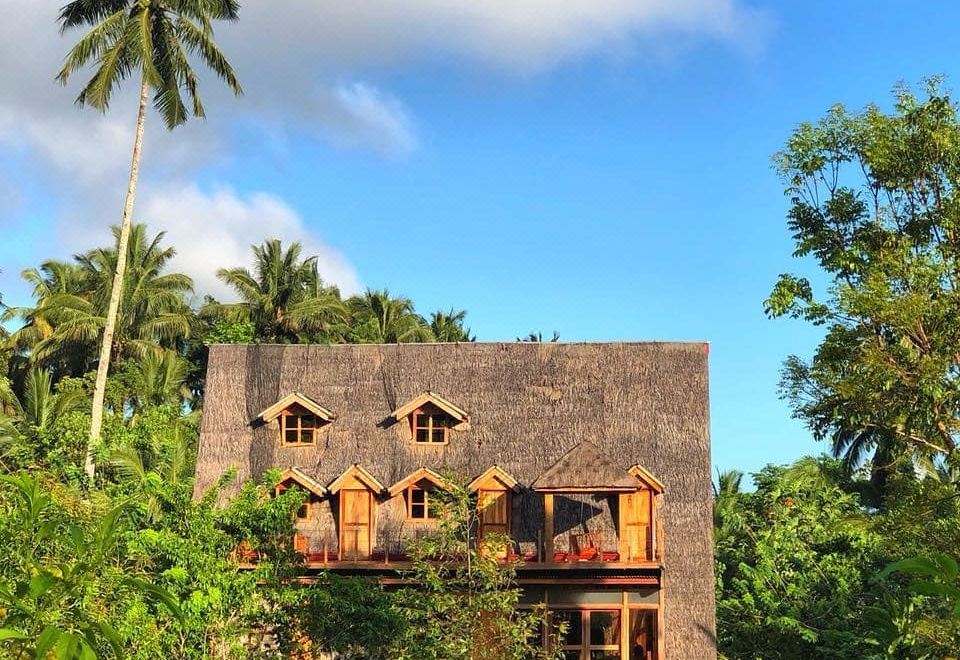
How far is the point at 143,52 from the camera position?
31.2 meters

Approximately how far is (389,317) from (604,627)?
92.4ft

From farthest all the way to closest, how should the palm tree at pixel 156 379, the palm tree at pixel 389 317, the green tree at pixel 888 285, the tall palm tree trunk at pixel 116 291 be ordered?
the palm tree at pixel 389 317 → the palm tree at pixel 156 379 → the tall palm tree trunk at pixel 116 291 → the green tree at pixel 888 285

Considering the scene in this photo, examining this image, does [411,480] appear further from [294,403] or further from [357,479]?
[294,403]

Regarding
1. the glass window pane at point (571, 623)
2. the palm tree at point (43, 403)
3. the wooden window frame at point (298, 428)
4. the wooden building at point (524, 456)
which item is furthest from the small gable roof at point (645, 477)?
the palm tree at point (43, 403)

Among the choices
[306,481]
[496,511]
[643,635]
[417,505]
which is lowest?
[643,635]

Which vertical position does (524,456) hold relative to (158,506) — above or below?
above

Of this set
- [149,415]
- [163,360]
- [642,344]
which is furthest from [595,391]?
[163,360]

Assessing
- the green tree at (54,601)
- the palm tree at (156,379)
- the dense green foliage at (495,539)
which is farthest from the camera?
the palm tree at (156,379)

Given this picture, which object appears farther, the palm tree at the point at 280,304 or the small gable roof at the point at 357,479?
the palm tree at the point at 280,304

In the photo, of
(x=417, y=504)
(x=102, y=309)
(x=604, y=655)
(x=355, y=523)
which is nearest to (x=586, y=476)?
(x=604, y=655)

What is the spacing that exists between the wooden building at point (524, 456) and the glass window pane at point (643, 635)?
3cm

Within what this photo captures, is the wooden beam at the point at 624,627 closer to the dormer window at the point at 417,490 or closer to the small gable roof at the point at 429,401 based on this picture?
the dormer window at the point at 417,490

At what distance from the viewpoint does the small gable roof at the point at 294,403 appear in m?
28.7

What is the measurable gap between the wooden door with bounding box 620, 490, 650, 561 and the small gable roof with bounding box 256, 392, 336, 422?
7.43 m
